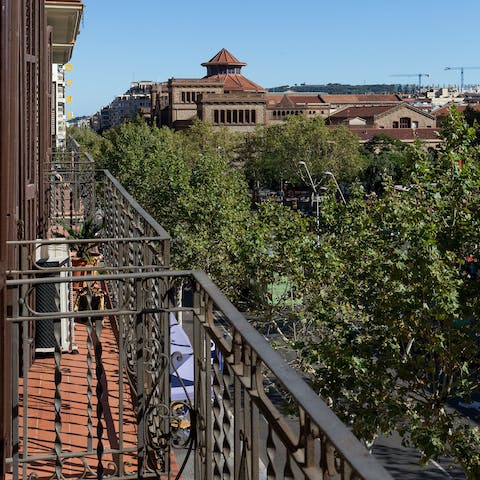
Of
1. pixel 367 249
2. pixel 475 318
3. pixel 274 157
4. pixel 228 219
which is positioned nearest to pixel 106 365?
pixel 475 318

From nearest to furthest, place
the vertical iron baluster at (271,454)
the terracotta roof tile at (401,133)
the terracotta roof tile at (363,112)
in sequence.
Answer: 1. the vertical iron baluster at (271,454)
2. the terracotta roof tile at (401,133)
3. the terracotta roof tile at (363,112)

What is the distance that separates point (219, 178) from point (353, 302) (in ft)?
69.3

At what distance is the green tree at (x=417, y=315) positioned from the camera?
15078mm

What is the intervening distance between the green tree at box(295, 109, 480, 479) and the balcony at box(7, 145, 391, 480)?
25.6 ft

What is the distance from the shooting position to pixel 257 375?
284cm

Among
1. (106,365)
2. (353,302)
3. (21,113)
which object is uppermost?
(21,113)

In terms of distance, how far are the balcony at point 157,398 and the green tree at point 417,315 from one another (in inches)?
308

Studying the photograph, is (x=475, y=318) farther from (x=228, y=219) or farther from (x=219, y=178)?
(x=219, y=178)

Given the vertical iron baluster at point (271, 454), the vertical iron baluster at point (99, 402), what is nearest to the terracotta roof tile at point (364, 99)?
the vertical iron baluster at point (99, 402)

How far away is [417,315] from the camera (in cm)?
1592

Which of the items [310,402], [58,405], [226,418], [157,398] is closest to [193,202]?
[157,398]

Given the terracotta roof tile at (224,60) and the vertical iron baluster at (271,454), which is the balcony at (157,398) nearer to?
the vertical iron baluster at (271,454)

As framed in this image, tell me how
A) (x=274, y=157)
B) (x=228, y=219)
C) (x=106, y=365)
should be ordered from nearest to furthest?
(x=106, y=365), (x=228, y=219), (x=274, y=157)

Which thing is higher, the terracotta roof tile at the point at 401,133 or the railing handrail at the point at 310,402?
the terracotta roof tile at the point at 401,133
